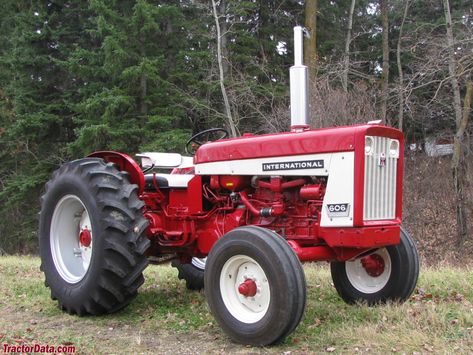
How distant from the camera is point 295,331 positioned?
4453 millimetres

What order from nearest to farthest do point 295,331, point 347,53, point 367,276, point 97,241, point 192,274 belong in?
point 295,331, point 97,241, point 367,276, point 192,274, point 347,53

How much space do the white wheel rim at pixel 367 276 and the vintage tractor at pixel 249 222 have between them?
0.01 m

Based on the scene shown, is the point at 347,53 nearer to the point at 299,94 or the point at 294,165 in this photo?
the point at 299,94

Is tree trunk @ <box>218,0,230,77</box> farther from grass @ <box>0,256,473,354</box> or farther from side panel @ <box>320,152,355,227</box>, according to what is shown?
side panel @ <box>320,152,355,227</box>

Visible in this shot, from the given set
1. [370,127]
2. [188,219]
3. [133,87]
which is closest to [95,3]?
[133,87]

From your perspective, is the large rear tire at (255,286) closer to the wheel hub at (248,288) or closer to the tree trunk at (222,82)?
the wheel hub at (248,288)

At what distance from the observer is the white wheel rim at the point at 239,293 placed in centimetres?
422

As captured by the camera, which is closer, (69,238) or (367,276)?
(367,276)

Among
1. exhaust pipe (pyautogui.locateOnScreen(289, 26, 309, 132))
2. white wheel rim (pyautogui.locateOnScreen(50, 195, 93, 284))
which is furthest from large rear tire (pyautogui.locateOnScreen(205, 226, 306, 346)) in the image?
white wheel rim (pyautogui.locateOnScreen(50, 195, 93, 284))

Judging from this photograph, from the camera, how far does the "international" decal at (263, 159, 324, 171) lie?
14.6 feet

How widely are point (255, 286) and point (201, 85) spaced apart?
14.4 m

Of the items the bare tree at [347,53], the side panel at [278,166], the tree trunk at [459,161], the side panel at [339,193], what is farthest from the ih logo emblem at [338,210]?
the bare tree at [347,53]

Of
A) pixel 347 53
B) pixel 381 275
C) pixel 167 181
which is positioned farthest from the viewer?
pixel 347 53

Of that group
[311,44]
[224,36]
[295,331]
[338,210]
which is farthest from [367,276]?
[224,36]
